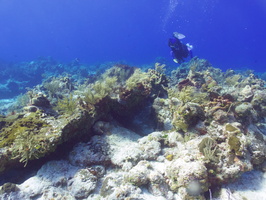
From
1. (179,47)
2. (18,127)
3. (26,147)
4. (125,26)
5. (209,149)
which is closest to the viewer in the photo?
(209,149)

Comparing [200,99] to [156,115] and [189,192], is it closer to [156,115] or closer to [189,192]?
[156,115]

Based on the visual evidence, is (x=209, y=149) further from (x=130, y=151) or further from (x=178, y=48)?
(x=178, y=48)

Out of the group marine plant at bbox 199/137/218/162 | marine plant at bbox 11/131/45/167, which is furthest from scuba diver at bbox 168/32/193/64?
marine plant at bbox 11/131/45/167

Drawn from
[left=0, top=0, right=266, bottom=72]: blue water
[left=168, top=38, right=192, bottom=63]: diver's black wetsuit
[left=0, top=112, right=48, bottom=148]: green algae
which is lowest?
[left=0, top=112, right=48, bottom=148]: green algae

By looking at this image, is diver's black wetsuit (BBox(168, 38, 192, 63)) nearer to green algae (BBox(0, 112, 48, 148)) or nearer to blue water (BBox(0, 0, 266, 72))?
green algae (BBox(0, 112, 48, 148))

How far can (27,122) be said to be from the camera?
4.28m

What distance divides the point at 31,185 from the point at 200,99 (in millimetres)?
5047

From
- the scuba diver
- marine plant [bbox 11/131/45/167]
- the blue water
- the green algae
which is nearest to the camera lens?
marine plant [bbox 11/131/45/167]

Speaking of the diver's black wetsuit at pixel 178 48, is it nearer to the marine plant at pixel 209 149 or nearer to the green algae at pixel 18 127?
the marine plant at pixel 209 149

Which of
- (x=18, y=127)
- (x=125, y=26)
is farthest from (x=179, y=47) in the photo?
(x=125, y=26)

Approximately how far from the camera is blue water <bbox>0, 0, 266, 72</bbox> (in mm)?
116375

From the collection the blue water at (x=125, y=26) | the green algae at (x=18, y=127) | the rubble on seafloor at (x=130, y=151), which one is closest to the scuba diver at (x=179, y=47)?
the rubble on seafloor at (x=130, y=151)

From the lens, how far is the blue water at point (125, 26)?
116 metres

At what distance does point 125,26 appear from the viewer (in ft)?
Result: 539
